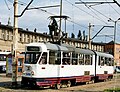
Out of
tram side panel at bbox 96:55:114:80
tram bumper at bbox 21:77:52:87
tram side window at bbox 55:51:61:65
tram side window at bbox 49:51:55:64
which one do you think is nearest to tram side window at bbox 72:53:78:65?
tram side window at bbox 55:51:61:65

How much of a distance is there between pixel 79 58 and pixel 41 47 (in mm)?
5820

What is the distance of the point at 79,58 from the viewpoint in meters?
27.7

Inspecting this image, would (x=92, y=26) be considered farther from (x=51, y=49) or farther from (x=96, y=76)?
(x=51, y=49)

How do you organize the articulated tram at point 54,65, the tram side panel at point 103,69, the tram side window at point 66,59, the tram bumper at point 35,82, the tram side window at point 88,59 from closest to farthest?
the tram bumper at point 35,82, the articulated tram at point 54,65, the tram side window at point 66,59, the tram side window at point 88,59, the tram side panel at point 103,69

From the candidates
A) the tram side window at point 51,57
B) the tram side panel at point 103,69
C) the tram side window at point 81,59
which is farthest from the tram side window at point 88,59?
the tram side window at point 51,57

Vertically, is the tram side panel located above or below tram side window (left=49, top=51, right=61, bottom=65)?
below

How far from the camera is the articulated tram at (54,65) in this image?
22500 millimetres

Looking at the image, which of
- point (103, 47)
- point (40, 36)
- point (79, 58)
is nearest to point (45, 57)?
point (79, 58)

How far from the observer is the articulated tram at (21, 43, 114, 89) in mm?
22500

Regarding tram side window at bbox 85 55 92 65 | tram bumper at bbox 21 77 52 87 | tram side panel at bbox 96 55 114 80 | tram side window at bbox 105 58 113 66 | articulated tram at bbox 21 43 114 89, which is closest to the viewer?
tram bumper at bbox 21 77 52 87

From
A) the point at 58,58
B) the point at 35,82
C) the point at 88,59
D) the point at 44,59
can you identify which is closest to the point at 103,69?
the point at 88,59

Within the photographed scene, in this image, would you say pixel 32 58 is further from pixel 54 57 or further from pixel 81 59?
pixel 81 59

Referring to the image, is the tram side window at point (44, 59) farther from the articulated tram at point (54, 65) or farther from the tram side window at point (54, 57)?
the tram side window at point (54, 57)

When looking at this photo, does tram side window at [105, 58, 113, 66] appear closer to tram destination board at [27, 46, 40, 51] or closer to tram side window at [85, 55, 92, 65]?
tram side window at [85, 55, 92, 65]
